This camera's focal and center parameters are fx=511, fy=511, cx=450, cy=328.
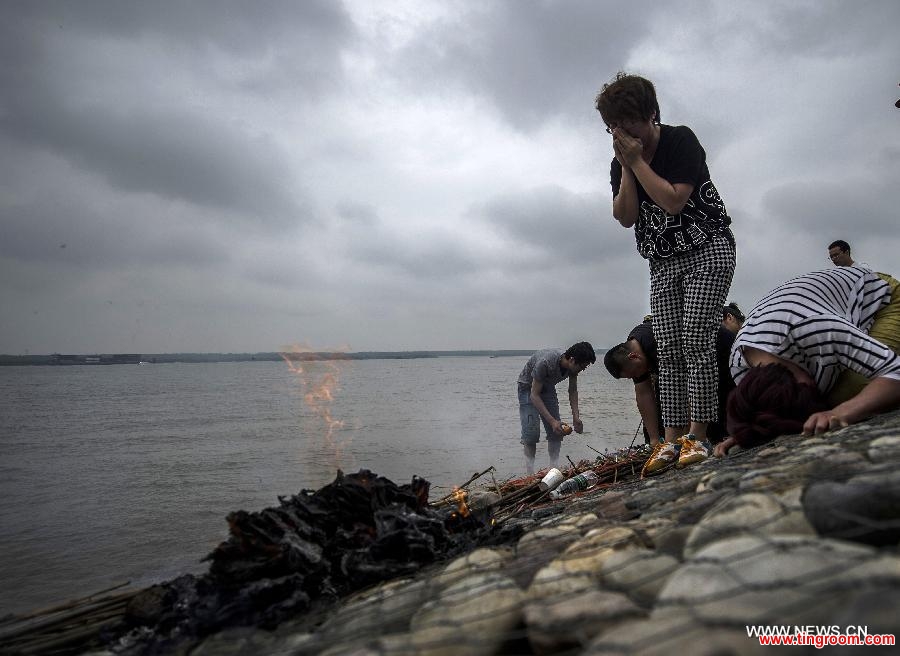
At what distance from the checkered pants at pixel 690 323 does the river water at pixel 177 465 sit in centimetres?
357

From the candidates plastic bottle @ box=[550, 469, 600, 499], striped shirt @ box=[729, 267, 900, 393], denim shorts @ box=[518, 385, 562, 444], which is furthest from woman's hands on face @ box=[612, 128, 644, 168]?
denim shorts @ box=[518, 385, 562, 444]

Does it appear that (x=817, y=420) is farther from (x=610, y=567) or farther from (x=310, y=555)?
(x=310, y=555)

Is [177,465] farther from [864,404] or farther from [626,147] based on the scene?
[864,404]

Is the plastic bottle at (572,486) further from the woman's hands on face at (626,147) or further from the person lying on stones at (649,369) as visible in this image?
the woman's hands on face at (626,147)

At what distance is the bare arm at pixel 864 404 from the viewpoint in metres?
2.62

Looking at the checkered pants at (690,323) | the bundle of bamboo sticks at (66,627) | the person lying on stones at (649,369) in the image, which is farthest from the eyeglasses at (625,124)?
the bundle of bamboo sticks at (66,627)

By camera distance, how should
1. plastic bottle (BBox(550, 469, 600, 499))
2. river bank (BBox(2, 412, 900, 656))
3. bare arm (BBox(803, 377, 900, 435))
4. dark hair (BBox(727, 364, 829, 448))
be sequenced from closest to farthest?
1. river bank (BBox(2, 412, 900, 656))
2. bare arm (BBox(803, 377, 900, 435))
3. dark hair (BBox(727, 364, 829, 448))
4. plastic bottle (BBox(550, 469, 600, 499))

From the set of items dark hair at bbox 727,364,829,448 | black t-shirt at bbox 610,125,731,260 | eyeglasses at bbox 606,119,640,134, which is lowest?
dark hair at bbox 727,364,829,448

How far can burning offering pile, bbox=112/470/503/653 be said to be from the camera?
82.3 inches

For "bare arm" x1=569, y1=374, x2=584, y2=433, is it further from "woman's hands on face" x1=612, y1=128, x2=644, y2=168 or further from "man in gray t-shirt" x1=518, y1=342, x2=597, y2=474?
"woman's hands on face" x1=612, y1=128, x2=644, y2=168

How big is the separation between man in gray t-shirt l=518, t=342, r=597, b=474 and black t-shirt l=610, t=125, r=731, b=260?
4039mm

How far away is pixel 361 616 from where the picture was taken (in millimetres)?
1844

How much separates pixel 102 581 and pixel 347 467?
5.63m

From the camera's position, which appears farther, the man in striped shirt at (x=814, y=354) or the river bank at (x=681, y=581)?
the man in striped shirt at (x=814, y=354)
